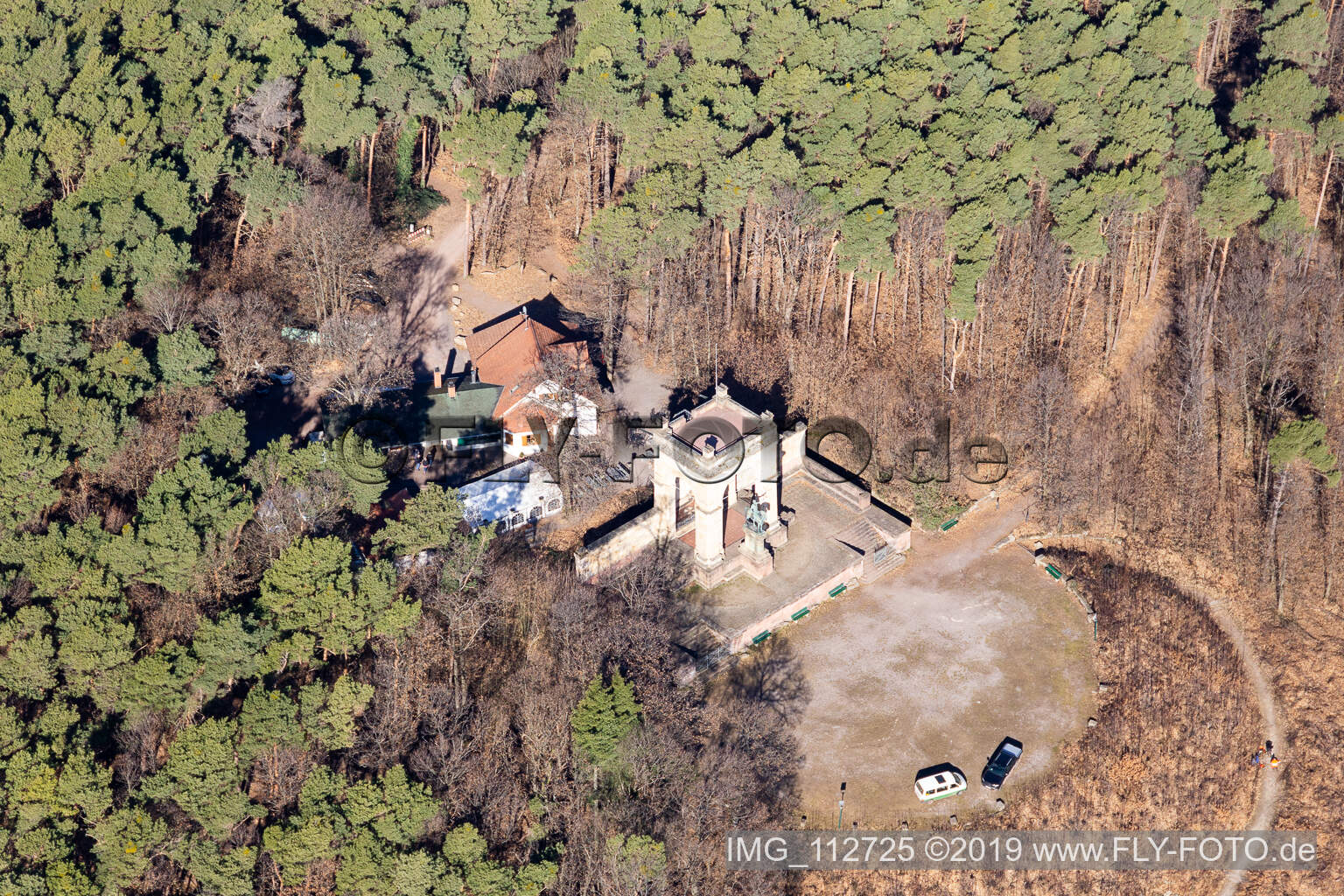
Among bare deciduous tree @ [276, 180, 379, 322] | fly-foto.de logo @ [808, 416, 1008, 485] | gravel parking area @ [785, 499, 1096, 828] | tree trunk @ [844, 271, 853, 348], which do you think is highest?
bare deciduous tree @ [276, 180, 379, 322]

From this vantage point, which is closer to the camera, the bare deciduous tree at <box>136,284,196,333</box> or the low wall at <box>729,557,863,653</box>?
the low wall at <box>729,557,863,653</box>

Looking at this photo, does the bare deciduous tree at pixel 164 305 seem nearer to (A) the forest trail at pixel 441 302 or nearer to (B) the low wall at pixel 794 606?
(A) the forest trail at pixel 441 302

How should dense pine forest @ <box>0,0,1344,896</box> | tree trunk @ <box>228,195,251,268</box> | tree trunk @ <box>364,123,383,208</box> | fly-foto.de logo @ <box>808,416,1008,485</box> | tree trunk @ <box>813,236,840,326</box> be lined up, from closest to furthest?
dense pine forest @ <box>0,0,1344,896</box>, fly-foto.de logo @ <box>808,416,1008,485</box>, tree trunk @ <box>813,236,840,326</box>, tree trunk @ <box>228,195,251,268</box>, tree trunk @ <box>364,123,383,208</box>

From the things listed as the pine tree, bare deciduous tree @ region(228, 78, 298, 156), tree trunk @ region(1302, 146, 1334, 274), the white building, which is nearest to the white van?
the pine tree

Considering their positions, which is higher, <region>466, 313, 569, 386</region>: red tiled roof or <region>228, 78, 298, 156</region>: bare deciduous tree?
<region>228, 78, 298, 156</region>: bare deciduous tree

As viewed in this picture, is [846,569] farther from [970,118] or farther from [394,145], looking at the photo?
[394,145]

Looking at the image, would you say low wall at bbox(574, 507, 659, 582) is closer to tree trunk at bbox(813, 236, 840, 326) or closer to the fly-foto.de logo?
the fly-foto.de logo

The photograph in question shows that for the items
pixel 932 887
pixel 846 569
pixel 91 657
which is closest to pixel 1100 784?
pixel 932 887

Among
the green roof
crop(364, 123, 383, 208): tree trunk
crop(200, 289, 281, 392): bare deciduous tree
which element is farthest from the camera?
crop(364, 123, 383, 208): tree trunk
